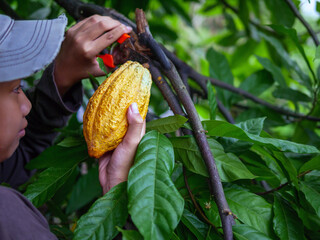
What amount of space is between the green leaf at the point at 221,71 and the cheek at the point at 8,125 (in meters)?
1.09

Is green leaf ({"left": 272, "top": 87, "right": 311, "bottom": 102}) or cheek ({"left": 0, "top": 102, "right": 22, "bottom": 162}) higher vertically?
cheek ({"left": 0, "top": 102, "right": 22, "bottom": 162})

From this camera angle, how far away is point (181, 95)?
0.87 m

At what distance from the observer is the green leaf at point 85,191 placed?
147cm

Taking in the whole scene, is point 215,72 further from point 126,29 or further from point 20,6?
point 20,6

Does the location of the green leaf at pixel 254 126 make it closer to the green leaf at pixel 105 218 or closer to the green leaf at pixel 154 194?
the green leaf at pixel 154 194

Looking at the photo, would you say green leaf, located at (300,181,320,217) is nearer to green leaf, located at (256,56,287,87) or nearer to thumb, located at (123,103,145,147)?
thumb, located at (123,103,145,147)

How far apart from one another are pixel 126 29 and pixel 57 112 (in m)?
0.59

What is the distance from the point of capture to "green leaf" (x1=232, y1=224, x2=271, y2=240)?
716 mm

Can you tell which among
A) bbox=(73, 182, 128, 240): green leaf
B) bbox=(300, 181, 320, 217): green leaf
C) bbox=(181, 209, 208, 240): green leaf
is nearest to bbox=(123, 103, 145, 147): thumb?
bbox=(73, 182, 128, 240): green leaf

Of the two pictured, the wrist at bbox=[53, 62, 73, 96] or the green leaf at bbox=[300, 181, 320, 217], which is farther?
the wrist at bbox=[53, 62, 73, 96]

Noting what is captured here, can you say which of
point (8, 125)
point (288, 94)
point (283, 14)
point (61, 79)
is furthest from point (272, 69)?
point (8, 125)

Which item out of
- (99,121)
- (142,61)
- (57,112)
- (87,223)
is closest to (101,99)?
(99,121)

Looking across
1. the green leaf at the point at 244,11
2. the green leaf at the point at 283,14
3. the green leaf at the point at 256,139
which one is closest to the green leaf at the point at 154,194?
the green leaf at the point at 256,139

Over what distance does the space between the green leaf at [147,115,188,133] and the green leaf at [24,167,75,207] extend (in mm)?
339
